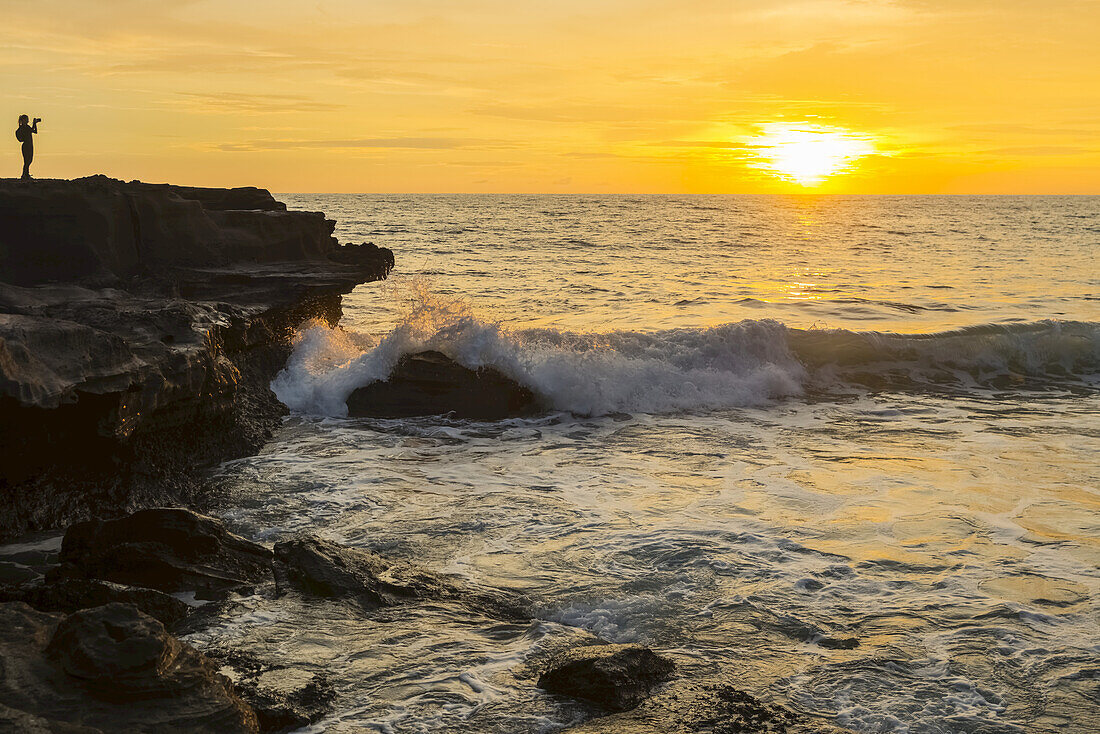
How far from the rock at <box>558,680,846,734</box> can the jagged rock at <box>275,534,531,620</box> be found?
1212mm

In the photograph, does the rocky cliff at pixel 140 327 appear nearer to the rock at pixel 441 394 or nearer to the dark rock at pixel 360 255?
the dark rock at pixel 360 255

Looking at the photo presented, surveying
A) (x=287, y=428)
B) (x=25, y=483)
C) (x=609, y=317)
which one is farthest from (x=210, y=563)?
(x=609, y=317)


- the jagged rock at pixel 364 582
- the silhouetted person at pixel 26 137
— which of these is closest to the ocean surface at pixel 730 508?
the jagged rock at pixel 364 582

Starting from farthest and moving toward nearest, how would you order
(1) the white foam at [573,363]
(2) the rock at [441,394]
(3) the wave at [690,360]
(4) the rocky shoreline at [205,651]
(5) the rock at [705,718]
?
(3) the wave at [690,360] → (1) the white foam at [573,363] → (2) the rock at [441,394] → (5) the rock at [705,718] → (4) the rocky shoreline at [205,651]

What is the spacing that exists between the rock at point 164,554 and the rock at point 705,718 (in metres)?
2.56

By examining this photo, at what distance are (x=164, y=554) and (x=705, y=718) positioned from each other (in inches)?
131

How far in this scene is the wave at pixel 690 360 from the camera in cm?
1128

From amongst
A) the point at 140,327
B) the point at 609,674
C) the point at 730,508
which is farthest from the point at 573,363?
the point at 609,674

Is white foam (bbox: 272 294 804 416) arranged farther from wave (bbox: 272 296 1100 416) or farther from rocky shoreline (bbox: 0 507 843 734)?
rocky shoreline (bbox: 0 507 843 734)

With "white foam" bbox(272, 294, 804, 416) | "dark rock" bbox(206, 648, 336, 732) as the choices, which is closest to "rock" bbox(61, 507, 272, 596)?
"dark rock" bbox(206, 648, 336, 732)

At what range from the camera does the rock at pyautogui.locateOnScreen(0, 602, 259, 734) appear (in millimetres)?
3090

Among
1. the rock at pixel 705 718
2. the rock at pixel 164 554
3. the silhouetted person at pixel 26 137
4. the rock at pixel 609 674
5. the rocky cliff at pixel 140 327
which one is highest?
the silhouetted person at pixel 26 137

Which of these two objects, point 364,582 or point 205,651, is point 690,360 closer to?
point 364,582

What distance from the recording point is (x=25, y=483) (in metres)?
5.94
